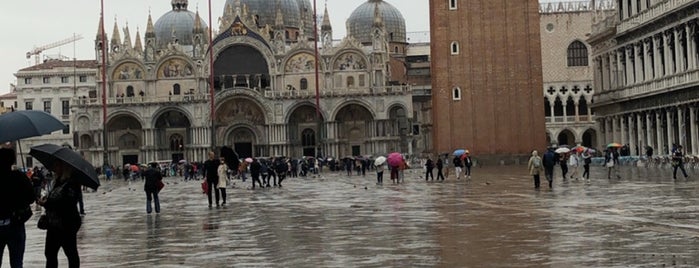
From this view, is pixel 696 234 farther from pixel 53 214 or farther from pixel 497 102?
pixel 497 102

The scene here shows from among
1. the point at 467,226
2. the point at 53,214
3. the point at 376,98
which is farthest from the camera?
the point at 376,98

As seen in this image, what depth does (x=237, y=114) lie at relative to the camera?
89875 mm

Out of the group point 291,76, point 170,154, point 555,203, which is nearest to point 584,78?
point 291,76

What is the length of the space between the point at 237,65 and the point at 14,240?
80.2 meters

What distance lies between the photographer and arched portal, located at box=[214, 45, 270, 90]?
90.2 m

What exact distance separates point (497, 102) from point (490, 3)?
6039mm

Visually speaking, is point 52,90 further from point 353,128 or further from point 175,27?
point 353,128

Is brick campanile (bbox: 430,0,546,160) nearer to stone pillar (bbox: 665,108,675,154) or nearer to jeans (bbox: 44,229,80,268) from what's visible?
stone pillar (bbox: 665,108,675,154)

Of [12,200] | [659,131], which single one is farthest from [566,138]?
[12,200]

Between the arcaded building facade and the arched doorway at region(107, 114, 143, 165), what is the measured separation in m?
40.9

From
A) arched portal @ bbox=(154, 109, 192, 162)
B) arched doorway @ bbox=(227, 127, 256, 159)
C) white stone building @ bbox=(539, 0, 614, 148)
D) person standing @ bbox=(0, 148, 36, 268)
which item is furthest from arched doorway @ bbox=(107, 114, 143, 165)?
person standing @ bbox=(0, 148, 36, 268)

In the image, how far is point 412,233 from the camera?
1648cm

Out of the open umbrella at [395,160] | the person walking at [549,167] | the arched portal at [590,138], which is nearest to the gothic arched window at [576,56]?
the arched portal at [590,138]

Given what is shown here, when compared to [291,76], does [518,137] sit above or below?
below
